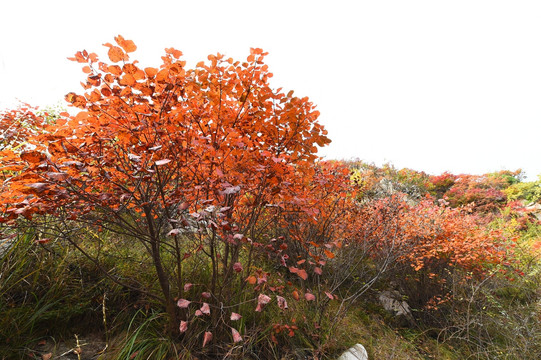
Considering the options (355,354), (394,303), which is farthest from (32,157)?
(394,303)

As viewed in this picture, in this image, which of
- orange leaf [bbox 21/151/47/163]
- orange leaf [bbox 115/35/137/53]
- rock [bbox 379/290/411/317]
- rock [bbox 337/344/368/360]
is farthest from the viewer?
rock [bbox 379/290/411/317]

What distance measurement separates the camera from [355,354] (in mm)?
2533

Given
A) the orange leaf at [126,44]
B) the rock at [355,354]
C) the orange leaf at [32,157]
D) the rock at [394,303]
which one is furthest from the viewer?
the rock at [394,303]

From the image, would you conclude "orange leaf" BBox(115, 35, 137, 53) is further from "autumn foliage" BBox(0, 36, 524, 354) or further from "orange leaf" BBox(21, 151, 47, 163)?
"orange leaf" BBox(21, 151, 47, 163)

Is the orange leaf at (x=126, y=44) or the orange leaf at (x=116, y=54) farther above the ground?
the orange leaf at (x=126, y=44)

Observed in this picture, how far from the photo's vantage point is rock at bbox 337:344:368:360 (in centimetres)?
246

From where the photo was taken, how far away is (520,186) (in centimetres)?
1048

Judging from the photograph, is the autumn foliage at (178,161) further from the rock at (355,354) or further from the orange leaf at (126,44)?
the rock at (355,354)

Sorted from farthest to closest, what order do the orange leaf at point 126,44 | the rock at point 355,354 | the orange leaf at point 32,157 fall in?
1. the rock at point 355,354
2. the orange leaf at point 126,44
3. the orange leaf at point 32,157

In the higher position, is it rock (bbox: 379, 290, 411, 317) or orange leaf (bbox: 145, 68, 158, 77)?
orange leaf (bbox: 145, 68, 158, 77)

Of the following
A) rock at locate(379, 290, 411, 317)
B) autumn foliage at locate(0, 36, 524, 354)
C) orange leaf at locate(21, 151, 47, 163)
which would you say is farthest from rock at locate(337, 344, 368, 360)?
orange leaf at locate(21, 151, 47, 163)

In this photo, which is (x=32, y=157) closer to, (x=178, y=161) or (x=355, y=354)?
(x=178, y=161)

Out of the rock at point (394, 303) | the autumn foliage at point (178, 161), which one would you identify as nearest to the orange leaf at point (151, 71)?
the autumn foliage at point (178, 161)

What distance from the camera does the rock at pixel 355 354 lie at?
246cm
